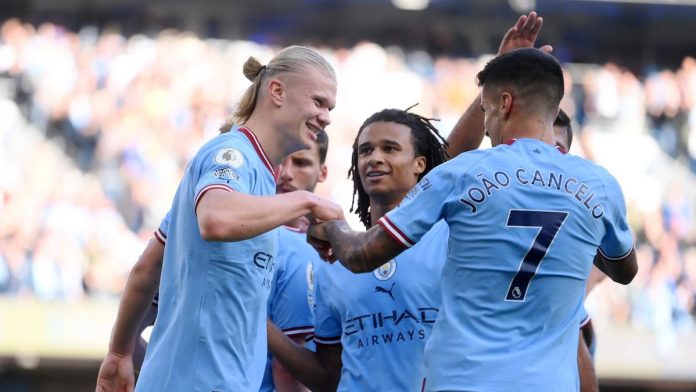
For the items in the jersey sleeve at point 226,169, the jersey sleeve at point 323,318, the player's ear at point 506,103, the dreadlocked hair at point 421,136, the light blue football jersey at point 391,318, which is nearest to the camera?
the jersey sleeve at point 226,169

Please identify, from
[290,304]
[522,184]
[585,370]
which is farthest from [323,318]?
[522,184]

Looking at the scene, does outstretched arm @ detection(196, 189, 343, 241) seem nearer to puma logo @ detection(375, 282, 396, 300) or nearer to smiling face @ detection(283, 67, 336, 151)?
smiling face @ detection(283, 67, 336, 151)

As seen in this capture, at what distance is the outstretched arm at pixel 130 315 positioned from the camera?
5.03 meters

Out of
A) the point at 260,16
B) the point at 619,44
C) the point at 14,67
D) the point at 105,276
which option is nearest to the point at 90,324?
the point at 105,276

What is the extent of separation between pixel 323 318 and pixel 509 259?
1580 mm

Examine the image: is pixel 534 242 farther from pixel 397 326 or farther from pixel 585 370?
pixel 585 370

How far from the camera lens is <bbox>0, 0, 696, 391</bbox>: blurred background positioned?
17.0m

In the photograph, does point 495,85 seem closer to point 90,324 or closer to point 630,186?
point 90,324

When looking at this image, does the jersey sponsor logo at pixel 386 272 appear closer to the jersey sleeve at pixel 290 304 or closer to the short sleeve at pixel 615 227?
the jersey sleeve at pixel 290 304

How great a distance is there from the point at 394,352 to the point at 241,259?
1140 mm

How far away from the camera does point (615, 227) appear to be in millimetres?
4602

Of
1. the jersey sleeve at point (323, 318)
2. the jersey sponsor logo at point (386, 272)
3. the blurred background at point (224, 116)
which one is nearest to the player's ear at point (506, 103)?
the jersey sponsor logo at point (386, 272)

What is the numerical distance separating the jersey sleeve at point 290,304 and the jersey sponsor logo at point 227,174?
5.46ft

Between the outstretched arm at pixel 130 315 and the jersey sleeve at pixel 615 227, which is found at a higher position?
the jersey sleeve at pixel 615 227
